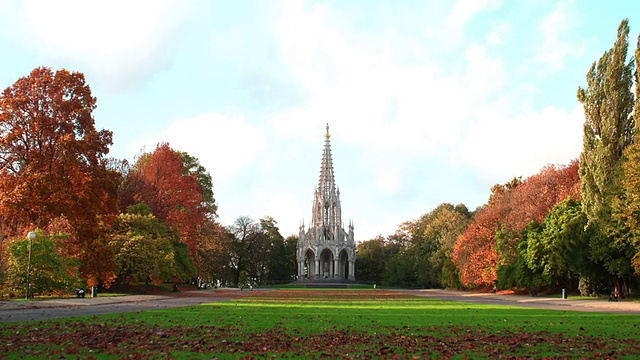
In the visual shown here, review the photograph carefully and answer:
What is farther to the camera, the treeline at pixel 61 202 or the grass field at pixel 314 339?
the treeline at pixel 61 202

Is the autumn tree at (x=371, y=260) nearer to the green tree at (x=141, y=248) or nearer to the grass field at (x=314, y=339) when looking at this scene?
the green tree at (x=141, y=248)

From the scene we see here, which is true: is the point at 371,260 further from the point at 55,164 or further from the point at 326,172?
the point at 55,164

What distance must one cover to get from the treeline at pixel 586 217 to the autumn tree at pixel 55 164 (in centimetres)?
2662

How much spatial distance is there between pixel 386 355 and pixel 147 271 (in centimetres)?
3096

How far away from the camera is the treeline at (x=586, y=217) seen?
3103cm

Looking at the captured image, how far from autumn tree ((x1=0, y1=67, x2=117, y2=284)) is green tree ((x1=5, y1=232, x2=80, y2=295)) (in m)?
1.66

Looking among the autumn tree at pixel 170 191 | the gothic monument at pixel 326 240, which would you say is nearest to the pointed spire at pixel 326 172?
the gothic monument at pixel 326 240

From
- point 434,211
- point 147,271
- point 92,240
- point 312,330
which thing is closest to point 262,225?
point 434,211

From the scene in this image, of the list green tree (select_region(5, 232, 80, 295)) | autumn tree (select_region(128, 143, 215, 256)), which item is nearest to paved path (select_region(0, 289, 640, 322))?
green tree (select_region(5, 232, 80, 295))

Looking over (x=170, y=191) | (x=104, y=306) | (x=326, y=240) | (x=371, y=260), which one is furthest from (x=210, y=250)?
(x=104, y=306)

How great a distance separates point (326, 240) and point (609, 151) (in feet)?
213

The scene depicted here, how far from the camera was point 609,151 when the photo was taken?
32.5 m

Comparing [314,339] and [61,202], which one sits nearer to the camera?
[314,339]

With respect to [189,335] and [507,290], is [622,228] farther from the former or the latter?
[189,335]
